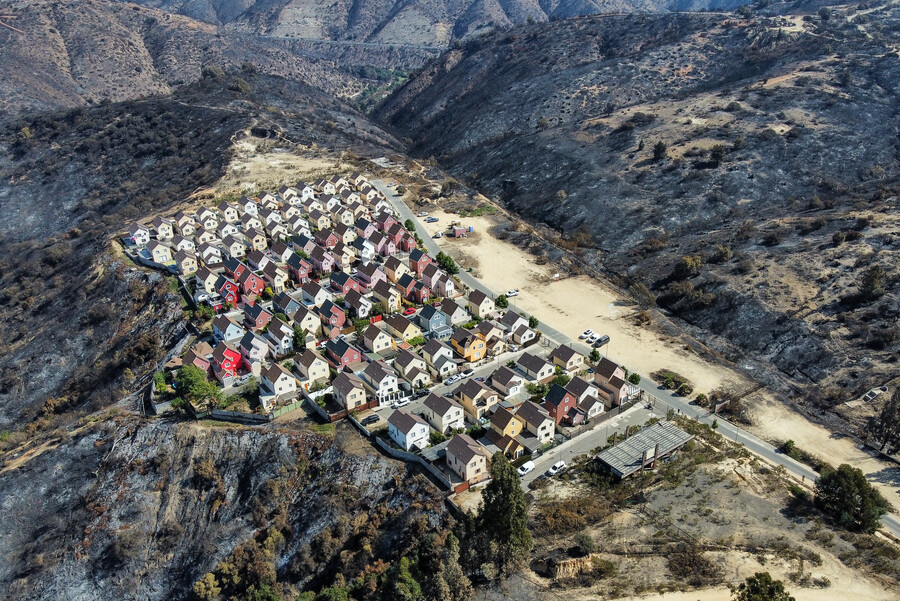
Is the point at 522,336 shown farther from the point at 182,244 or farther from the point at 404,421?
the point at 182,244

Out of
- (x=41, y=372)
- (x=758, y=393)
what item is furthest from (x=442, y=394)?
(x=41, y=372)

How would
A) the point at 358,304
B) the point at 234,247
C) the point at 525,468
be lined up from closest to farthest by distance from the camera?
the point at 525,468, the point at 358,304, the point at 234,247

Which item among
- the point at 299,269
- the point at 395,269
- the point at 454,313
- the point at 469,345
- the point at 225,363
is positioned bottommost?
the point at 299,269

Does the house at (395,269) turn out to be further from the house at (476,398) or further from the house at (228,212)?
the house at (228,212)

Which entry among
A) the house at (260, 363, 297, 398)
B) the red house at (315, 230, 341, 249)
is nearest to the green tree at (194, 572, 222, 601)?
the house at (260, 363, 297, 398)

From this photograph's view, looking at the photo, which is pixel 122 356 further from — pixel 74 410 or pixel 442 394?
pixel 442 394

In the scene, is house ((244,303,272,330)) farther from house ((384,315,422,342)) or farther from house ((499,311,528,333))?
house ((499,311,528,333))

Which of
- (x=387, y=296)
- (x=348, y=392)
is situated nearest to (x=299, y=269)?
(x=387, y=296)
